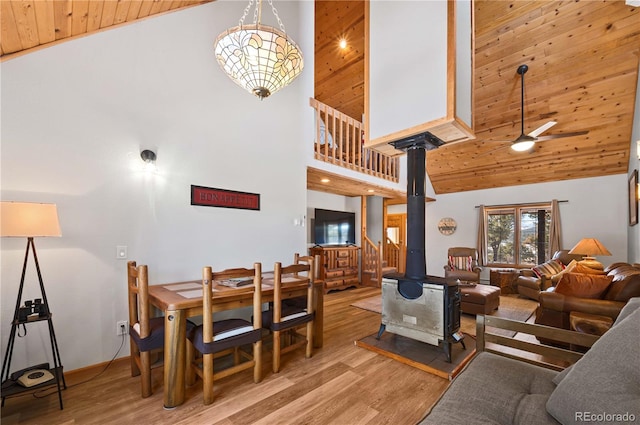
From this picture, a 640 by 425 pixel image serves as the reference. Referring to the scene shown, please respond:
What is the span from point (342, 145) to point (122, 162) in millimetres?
3509

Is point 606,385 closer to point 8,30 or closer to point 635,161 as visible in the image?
point 8,30

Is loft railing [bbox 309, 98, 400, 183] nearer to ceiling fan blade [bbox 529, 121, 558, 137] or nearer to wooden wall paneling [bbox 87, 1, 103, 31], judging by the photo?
ceiling fan blade [bbox 529, 121, 558, 137]

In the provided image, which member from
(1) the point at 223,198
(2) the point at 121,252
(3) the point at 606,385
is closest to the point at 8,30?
(2) the point at 121,252

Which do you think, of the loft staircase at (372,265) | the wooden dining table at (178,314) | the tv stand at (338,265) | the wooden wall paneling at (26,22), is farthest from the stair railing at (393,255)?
the wooden wall paneling at (26,22)

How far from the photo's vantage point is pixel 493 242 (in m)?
6.80

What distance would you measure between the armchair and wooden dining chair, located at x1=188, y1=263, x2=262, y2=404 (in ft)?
16.4

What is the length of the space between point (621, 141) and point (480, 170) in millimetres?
2215

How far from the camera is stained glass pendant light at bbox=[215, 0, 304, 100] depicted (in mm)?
1785

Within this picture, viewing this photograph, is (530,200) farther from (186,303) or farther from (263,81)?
(186,303)

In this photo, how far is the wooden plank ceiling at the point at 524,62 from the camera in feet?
7.55

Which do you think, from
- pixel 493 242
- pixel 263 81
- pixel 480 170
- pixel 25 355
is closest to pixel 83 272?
pixel 25 355

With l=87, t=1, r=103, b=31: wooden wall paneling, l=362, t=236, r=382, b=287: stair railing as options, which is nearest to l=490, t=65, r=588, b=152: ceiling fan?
l=362, t=236, r=382, b=287: stair railing

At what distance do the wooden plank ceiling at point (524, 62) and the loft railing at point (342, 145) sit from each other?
402mm

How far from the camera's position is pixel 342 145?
517 centimetres
